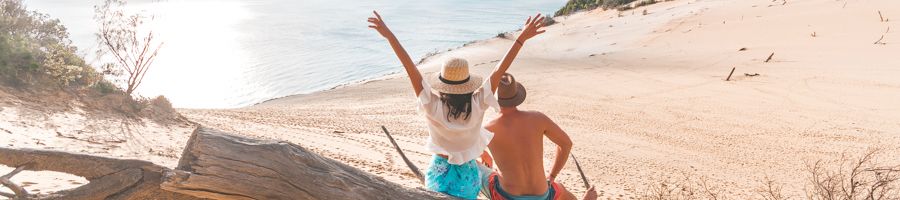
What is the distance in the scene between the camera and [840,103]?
12523 mm

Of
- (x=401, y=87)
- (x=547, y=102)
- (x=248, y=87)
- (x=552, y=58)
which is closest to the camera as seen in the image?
Result: (x=547, y=102)

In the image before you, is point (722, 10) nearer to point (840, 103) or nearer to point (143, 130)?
Result: point (840, 103)

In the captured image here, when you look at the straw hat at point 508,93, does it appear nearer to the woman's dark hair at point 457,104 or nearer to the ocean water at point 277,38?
the woman's dark hair at point 457,104

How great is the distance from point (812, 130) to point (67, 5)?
106 feet

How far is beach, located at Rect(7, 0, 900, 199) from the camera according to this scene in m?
8.24

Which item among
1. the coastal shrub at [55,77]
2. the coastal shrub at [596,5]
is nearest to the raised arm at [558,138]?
the coastal shrub at [55,77]

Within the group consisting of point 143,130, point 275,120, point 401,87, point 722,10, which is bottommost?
point 722,10

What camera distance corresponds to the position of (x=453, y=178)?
11.3 feet

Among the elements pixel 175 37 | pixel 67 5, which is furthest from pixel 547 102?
pixel 67 5

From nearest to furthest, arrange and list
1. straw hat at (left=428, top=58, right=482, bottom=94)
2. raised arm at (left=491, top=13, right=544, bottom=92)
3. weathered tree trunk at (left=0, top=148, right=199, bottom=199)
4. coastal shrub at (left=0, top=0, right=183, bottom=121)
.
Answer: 1. weathered tree trunk at (left=0, top=148, right=199, bottom=199)
2. straw hat at (left=428, top=58, right=482, bottom=94)
3. raised arm at (left=491, top=13, right=544, bottom=92)
4. coastal shrub at (left=0, top=0, right=183, bottom=121)

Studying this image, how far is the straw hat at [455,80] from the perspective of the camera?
127 inches

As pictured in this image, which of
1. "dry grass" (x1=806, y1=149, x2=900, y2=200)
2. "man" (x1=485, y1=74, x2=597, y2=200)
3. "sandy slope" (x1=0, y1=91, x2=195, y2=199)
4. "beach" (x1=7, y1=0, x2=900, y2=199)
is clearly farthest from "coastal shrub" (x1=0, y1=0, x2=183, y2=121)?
"dry grass" (x1=806, y1=149, x2=900, y2=200)

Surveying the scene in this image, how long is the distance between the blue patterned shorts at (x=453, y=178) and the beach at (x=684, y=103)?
958mm

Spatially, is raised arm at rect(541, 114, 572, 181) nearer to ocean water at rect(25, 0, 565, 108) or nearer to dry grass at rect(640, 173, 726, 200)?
dry grass at rect(640, 173, 726, 200)
